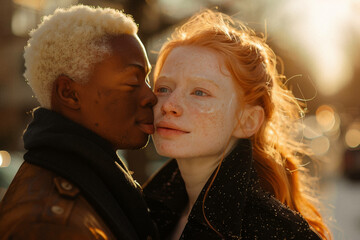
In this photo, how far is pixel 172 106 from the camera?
8.65 feet

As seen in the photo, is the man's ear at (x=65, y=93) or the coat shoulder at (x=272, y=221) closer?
the man's ear at (x=65, y=93)

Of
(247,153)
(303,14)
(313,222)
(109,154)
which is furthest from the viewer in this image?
(303,14)

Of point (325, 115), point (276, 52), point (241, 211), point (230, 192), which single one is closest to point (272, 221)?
point (241, 211)

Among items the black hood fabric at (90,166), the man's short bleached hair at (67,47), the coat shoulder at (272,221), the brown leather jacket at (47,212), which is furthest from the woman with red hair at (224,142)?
the brown leather jacket at (47,212)

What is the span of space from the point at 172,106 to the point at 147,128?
0.78 ft

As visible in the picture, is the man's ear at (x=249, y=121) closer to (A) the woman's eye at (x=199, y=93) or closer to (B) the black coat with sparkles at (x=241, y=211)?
(B) the black coat with sparkles at (x=241, y=211)

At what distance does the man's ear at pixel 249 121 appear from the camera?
2904 mm

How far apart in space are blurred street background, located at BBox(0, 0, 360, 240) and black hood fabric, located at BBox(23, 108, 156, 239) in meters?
1.66

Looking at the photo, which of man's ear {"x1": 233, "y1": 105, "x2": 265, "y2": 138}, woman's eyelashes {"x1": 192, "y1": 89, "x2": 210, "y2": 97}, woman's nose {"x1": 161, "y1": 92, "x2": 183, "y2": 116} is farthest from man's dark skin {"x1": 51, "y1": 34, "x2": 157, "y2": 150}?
man's ear {"x1": 233, "y1": 105, "x2": 265, "y2": 138}

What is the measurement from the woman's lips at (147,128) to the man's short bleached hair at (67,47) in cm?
47

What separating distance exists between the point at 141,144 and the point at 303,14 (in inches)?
167

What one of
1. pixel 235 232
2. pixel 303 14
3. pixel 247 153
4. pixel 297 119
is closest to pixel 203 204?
pixel 235 232

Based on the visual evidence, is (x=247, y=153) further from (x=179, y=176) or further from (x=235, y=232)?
(x=179, y=176)

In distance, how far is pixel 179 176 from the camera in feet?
11.1
